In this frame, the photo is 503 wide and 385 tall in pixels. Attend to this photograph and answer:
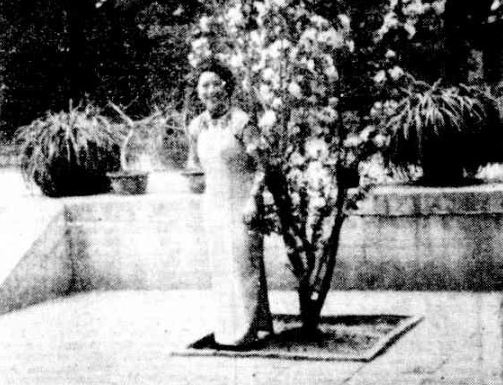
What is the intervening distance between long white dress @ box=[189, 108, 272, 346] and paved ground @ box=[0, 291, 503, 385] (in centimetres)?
33

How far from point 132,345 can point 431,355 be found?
2.29m

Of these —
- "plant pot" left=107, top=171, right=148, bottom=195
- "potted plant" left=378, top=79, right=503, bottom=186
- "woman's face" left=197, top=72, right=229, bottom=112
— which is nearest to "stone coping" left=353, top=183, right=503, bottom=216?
"potted plant" left=378, top=79, right=503, bottom=186

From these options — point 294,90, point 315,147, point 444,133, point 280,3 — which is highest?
point 280,3

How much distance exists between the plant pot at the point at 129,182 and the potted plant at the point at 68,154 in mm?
341

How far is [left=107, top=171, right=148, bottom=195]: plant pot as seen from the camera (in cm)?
1022

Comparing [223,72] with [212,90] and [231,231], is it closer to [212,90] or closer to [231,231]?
[212,90]

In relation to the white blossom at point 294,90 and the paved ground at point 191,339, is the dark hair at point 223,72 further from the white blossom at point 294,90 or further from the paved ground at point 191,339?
the paved ground at point 191,339

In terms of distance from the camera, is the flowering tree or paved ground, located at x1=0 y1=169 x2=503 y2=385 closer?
paved ground, located at x1=0 y1=169 x2=503 y2=385

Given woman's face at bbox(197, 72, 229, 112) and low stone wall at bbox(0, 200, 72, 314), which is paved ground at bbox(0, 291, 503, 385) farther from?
woman's face at bbox(197, 72, 229, 112)

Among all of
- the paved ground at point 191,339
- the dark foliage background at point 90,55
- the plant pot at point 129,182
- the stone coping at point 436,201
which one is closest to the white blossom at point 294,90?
the paved ground at point 191,339

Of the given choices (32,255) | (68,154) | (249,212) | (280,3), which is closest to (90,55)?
(68,154)

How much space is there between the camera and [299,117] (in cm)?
678

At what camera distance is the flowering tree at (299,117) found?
21.7ft

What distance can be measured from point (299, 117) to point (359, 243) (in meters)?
2.41
